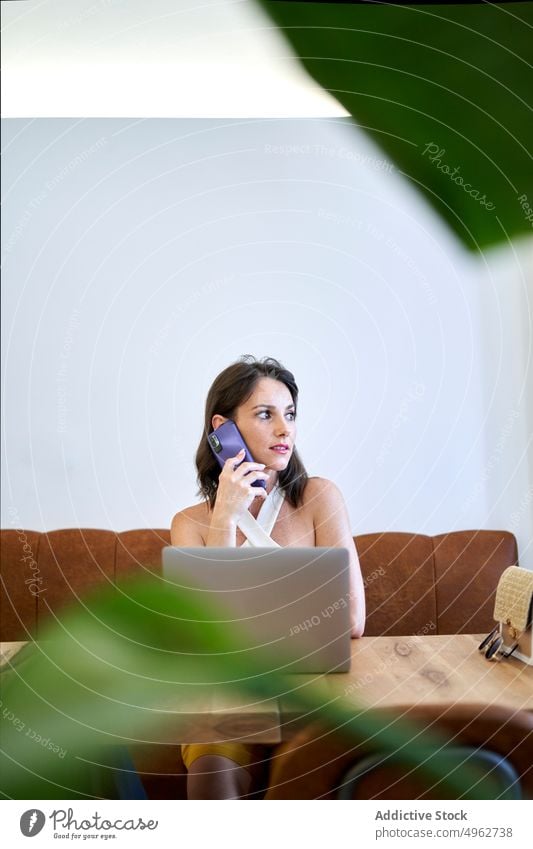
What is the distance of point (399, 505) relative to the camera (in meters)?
1.92

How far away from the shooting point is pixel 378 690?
1.06 m

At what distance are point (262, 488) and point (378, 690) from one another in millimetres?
452

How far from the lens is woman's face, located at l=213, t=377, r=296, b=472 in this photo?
57.7 inches

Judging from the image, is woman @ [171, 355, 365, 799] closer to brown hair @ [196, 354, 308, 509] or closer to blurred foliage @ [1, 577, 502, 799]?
brown hair @ [196, 354, 308, 509]

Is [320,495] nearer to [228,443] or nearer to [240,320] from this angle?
[228,443]

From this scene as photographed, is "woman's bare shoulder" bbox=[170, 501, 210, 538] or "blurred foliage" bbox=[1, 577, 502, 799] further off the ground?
"woman's bare shoulder" bbox=[170, 501, 210, 538]

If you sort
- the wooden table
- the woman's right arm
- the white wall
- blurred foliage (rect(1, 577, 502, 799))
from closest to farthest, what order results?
1. the wooden table
2. blurred foliage (rect(1, 577, 502, 799))
3. the woman's right arm
4. the white wall

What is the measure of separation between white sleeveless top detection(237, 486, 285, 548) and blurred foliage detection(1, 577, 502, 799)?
0.58ft

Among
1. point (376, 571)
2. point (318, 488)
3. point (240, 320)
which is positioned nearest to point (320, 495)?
point (318, 488)

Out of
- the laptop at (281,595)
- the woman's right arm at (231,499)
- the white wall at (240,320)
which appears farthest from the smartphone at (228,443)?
the laptop at (281,595)

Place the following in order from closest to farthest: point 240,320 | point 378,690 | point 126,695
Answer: point 378,690, point 126,695, point 240,320

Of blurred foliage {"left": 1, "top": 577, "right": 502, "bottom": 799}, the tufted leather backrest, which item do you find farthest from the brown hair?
the tufted leather backrest

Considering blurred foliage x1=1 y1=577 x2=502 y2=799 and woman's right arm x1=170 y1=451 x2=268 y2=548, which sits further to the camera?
woman's right arm x1=170 y1=451 x2=268 y2=548
